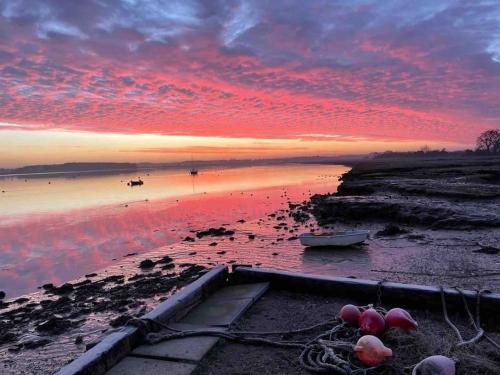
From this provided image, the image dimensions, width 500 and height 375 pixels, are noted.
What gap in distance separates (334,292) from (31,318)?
9.64 m

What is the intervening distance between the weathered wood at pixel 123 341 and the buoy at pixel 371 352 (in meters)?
→ 3.42

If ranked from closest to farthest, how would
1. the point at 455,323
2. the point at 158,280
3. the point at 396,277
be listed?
1. the point at 455,323
2. the point at 396,277
3. the point at 158,280

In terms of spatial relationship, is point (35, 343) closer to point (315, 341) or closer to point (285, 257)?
point (315, 341)

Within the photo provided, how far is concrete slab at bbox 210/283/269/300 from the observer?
828cm

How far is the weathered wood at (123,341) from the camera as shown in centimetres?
494

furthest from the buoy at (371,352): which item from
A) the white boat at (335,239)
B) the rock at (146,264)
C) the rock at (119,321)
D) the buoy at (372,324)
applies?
the rock at (146,264)

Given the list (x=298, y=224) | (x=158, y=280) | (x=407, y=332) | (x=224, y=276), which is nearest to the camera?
(x=407, y=332)

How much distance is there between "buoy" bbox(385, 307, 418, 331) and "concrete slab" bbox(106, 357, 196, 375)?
3160 millimetres

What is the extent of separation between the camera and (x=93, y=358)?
5.06 m

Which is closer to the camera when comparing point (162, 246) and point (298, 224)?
point (162, 246)

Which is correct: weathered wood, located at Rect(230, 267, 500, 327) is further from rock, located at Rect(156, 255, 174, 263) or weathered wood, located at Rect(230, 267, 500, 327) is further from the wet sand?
rock, located at Rect(156, 255, 174, 263)

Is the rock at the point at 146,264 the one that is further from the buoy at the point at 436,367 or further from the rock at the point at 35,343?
the buoy at the point at 436,367

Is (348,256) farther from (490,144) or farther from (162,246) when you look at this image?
(490,144)

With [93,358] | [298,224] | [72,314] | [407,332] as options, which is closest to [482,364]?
[407,332]
